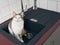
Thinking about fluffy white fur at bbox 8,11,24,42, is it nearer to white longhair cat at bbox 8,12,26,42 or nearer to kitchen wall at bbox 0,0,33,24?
white longhair cat at bbox 8,12,26,42

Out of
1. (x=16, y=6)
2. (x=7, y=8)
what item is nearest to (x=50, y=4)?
(x=16, y=6)

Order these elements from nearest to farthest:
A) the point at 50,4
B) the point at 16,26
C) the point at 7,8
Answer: the point at 16,26
the point at 7,8
the point at 50,4

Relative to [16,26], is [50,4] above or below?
above

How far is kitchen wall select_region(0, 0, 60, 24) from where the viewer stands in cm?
122

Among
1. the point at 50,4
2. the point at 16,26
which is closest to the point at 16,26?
the point at 16,26

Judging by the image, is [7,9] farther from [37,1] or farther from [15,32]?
[37,1]

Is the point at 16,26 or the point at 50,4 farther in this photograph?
the point at 50,4

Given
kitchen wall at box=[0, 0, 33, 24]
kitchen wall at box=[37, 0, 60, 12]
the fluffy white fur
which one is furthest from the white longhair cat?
kitchen wall at box=[37, 0, 60, 12]

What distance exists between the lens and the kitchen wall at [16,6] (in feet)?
4.00

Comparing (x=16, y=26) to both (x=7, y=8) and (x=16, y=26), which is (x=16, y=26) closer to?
(x=16, y=26)

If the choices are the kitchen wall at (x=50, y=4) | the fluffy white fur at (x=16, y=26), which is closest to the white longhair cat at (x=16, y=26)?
the fluffy white fur at (x=16, y=26)

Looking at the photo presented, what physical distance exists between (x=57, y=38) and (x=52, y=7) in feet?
1.75

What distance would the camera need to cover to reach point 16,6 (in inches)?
53.2

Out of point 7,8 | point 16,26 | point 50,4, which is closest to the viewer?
point 16,26
